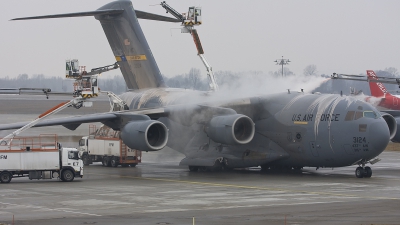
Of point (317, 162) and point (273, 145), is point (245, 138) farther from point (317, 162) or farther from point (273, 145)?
point (317, 162)

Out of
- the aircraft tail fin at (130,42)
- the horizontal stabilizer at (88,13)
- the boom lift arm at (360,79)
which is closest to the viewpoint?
the horizontal stabilizer at (88,13)

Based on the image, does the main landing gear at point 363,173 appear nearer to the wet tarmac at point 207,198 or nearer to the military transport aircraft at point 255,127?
the military transport aircraft at point 255,127

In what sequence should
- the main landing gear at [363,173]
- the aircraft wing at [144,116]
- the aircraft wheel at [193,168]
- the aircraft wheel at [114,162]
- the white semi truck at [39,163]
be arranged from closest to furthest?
the white semi truck at [39,163] < the main landing gear at [363,173] < the aircraft wing at [144,116] < the aircraft wheel at [193,168] < the aircraft wheel at [114,162]

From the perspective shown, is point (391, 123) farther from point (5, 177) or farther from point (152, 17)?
point (5, 177)

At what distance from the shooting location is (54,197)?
22531 mm

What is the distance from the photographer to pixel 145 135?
29156 mm

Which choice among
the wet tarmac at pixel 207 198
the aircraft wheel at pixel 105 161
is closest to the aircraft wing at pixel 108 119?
the wet tarmac at pixel 207 198

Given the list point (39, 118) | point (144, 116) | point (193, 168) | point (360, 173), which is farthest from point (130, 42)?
point (360, 173)

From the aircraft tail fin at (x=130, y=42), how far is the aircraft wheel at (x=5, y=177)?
10990 millimetres

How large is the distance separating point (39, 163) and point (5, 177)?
147 cm

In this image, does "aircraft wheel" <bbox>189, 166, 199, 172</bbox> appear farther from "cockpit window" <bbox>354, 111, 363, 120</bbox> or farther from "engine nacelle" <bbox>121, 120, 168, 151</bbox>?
"cockpit window" <bbox>354, 111, 363, 120</bbox>

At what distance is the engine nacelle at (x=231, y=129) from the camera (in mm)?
29688

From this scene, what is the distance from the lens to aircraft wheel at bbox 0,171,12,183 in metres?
28.0

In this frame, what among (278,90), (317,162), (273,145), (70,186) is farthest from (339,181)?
(70,186)
